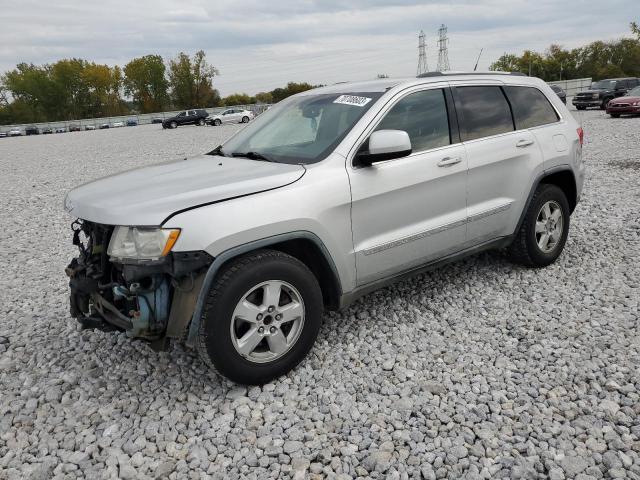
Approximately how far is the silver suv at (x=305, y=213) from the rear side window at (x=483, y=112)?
0.04ft

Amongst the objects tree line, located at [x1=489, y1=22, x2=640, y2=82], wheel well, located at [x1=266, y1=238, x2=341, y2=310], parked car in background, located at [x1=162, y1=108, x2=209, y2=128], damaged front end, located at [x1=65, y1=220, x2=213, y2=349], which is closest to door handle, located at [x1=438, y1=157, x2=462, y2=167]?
wheel well, located at [x1=266, y1=238, x2=341, y2=310]

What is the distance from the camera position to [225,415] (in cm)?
301

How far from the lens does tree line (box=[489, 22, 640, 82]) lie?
74.4 metres

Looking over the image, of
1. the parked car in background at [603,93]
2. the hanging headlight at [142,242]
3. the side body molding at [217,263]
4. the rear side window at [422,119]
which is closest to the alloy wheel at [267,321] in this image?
the side body molding at [217,263]

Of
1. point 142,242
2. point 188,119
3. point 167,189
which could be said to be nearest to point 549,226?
point 167,189

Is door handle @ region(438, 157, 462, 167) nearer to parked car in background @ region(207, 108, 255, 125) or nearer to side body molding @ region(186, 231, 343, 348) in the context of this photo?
side body molding @ region(186, 231, 343, 348)

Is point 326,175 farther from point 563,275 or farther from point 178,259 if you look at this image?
point 563,275

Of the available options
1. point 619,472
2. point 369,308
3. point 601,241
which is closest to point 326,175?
point 369,308

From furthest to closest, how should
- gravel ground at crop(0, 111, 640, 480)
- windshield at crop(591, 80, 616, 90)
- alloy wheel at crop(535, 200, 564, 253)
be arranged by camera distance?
windshield at crop(591, 80, 616, 90)
alloy wheel at crop(535, 200, 564, 253)
gravel ground at crop(0, 111, 640, 480)

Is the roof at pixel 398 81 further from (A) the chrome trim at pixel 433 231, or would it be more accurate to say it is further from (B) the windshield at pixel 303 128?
(A) the chrome trim at pixel 433 231

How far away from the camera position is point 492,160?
421cm

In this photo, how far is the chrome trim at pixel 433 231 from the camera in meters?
3.54

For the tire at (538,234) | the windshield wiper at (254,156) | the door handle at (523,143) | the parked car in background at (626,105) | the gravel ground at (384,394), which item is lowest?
the gravel ground at (384,394)

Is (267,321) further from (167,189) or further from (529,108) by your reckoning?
(529,108)
